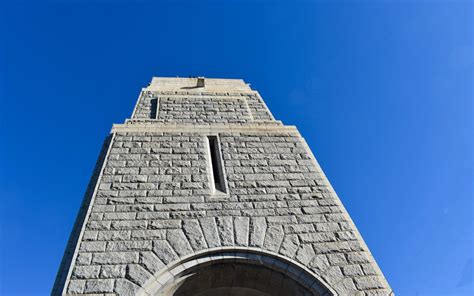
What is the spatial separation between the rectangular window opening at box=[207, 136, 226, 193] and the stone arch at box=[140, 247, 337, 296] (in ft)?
4.39

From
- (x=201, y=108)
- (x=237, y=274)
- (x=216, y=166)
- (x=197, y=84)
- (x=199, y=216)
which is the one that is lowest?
(x=237, y=274)

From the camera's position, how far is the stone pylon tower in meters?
4.29

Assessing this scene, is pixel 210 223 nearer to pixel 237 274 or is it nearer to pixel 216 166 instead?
pixel 237 274

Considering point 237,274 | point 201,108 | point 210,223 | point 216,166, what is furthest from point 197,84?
point 237,274

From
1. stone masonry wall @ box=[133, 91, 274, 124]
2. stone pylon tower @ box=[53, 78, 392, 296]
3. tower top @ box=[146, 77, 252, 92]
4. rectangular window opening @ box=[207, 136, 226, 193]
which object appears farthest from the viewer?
tower top @ box=[146, 77, 252, 92]

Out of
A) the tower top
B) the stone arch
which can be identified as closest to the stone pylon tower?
the stone arch

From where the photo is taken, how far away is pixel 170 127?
697 cm

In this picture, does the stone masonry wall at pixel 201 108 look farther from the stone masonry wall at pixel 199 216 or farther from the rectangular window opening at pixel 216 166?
the stone masonry wall at pixel 199 216

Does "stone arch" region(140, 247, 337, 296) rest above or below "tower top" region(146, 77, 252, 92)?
below

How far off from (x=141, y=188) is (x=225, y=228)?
164 centimetres

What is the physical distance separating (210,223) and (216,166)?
156cm

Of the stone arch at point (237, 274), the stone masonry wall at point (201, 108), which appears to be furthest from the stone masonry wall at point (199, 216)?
the stone masonry wall at point (201, 108)

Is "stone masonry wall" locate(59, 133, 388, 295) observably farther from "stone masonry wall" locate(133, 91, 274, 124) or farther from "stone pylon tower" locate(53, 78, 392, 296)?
"stone masonry wall" locate(133, 91, 274, 124)

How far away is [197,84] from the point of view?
10273 mm
